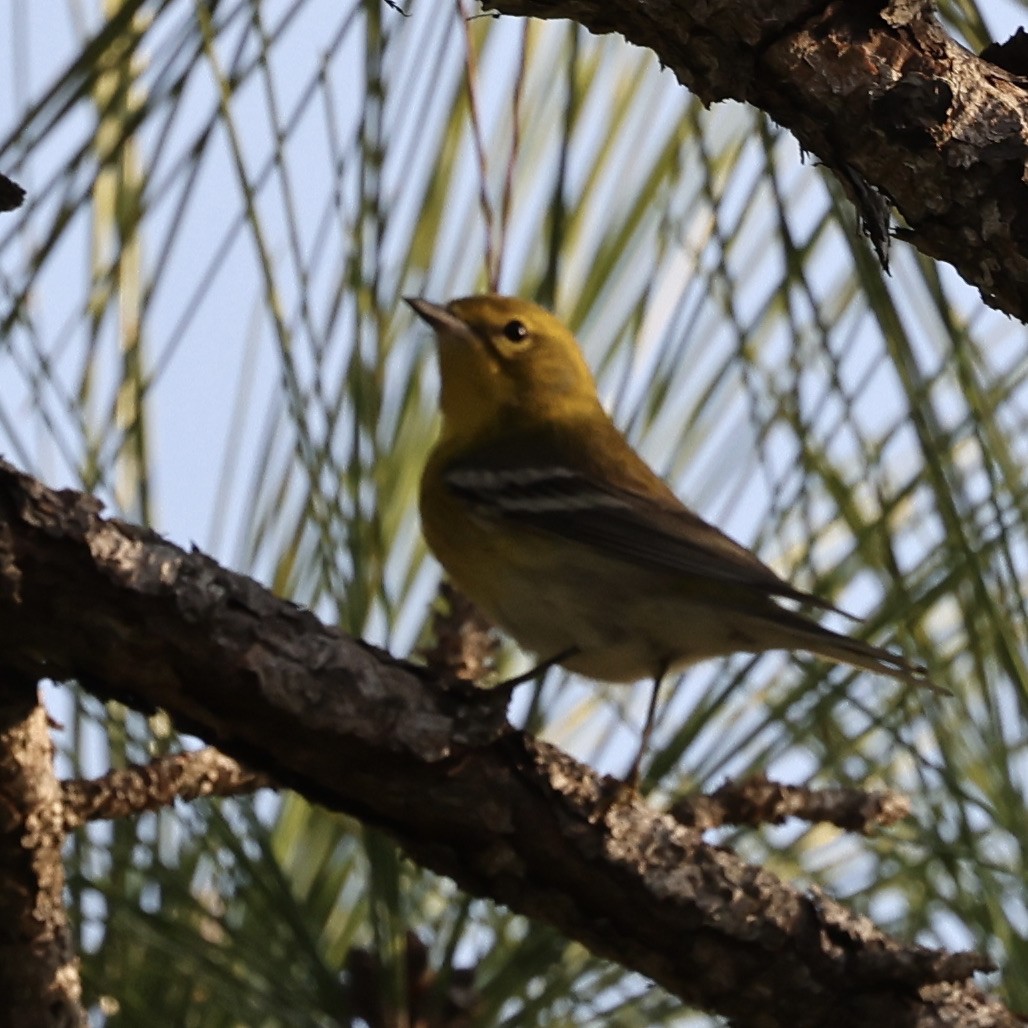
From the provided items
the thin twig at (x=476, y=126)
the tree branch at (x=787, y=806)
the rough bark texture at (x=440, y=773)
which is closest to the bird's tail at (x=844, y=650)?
the tree branch at (x=787, y=806)

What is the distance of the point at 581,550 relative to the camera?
7.32ft

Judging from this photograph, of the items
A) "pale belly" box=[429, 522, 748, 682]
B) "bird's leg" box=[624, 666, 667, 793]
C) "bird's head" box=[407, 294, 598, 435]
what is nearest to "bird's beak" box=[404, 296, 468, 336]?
Result: "bird's head" box=[407, 294, 598, 435]

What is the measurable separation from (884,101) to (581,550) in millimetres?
1226

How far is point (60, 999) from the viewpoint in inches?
51.9

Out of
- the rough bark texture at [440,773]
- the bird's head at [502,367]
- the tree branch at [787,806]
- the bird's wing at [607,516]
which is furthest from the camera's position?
the bird's head at [502,367]

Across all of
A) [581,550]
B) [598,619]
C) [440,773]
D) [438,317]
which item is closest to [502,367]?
[438,317]

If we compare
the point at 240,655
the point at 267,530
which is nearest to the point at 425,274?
the point at 267,530

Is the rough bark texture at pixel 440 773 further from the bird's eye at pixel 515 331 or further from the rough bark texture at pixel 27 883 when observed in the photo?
the bird's eye at pixel 515 331

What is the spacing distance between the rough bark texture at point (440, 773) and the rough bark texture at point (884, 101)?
527mm

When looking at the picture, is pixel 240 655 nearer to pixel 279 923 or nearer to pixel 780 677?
pixel 279 923

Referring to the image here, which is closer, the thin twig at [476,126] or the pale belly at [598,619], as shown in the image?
the thin twig at [476,126]

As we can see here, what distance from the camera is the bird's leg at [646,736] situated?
1.56 meters

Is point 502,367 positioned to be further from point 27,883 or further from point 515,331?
point 27,883

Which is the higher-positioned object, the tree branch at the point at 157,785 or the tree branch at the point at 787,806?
Answer: the tree branch at the point at 787,806
